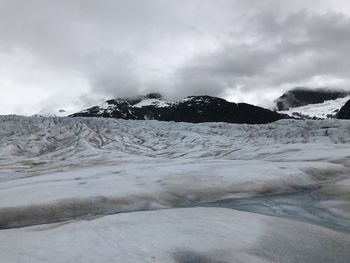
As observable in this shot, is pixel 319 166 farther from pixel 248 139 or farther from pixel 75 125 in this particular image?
pixel 75 125

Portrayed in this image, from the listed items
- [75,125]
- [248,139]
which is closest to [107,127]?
[75,125]

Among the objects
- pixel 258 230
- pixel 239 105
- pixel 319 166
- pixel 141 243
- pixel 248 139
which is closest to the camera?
pixel 141 243

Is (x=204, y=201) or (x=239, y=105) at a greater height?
(x=239, y=105)

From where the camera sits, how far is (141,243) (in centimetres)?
639

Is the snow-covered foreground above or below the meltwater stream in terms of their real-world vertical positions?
above

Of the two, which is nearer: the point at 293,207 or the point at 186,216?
the point at 186,216

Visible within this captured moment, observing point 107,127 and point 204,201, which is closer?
point 204,201

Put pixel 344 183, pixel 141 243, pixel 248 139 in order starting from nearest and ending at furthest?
1. pixel 141 243
2. pixel 344 183
3. pixel 248 139

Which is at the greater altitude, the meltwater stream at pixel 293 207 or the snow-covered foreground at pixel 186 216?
the snow-covered foreground at pixel 186 216

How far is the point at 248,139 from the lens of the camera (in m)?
72.2

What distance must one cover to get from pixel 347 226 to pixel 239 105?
19060cm

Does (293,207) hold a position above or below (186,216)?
below

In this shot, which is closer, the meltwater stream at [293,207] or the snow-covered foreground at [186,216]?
the snow-covered foreground at [186,216]

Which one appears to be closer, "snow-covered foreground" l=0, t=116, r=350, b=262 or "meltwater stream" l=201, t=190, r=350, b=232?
"snow-covered foreground" l=0, t=116, r=350, b=262
